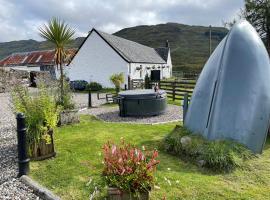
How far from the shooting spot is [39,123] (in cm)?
646

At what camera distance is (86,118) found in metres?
13.1

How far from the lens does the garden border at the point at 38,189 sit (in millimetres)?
4801

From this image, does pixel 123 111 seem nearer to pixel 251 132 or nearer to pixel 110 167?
pixel 251 132

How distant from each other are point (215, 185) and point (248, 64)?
3688mm

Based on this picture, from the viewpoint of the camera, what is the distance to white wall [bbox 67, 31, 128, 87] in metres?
30.8

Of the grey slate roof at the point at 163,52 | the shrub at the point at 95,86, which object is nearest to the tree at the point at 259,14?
the grey slate roof at the point at 163,52

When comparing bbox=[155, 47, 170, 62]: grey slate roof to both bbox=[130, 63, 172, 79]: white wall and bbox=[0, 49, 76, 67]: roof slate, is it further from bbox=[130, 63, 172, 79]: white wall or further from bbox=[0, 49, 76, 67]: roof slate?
bbox=[0, 49, 76, 67]: roof slate

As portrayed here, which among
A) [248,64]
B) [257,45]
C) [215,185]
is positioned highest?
[257,45]

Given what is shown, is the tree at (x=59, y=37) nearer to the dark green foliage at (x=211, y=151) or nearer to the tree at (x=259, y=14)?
the dark green foliage at (x=211, y=151)

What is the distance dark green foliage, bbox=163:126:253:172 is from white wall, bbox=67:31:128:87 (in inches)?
917

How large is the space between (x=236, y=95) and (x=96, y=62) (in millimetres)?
26726

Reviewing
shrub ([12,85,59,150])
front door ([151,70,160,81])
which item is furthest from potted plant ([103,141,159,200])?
front door ([151,70,160,81])

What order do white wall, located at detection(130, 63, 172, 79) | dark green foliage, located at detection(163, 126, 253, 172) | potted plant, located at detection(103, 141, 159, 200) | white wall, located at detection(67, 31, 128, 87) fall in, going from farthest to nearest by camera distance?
white wall, located at detection(130, 63, 172, 79) < white wall, located at detection(67, 31, 128, 87) < dark green foliage, located at detection(163, 126, 253, 172) < potted plant, located at detection(103, 141, 159, 200)

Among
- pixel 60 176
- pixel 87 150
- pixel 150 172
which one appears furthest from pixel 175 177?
pixel 87 150
